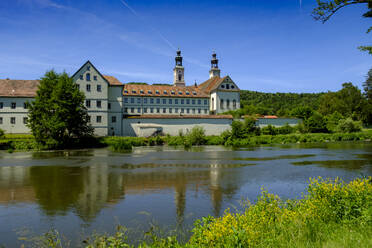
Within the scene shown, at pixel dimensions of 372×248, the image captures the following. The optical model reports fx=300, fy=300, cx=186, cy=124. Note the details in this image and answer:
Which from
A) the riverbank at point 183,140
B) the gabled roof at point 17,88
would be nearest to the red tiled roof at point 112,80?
the gabled roof at point 17,88

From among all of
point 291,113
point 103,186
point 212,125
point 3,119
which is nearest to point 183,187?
point 103,186

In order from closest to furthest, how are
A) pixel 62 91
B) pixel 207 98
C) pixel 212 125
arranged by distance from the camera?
pixel 62 91
pixel 212 125
pixel 207 98

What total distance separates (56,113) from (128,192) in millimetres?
25331

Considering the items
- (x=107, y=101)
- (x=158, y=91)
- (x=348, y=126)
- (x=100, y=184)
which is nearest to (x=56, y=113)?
(x=107, y=101)

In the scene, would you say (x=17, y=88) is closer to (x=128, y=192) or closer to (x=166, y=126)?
(x=166, y=126)

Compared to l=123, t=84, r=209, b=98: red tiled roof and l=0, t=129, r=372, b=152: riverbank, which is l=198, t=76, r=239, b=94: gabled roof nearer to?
l=123, t=84, r=209, b=98: red tiled roof

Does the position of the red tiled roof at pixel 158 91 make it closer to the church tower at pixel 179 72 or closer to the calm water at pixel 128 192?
the church tower at pixel 179 72

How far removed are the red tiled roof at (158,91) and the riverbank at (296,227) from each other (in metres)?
52.2

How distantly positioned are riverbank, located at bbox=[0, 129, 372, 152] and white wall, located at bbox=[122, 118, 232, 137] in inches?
109

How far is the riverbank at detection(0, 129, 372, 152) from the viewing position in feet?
118

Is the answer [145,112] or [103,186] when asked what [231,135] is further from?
[103,186]

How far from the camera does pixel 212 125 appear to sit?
163 ft

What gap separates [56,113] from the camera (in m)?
34.9

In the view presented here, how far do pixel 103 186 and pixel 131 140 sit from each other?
25.9 meters
